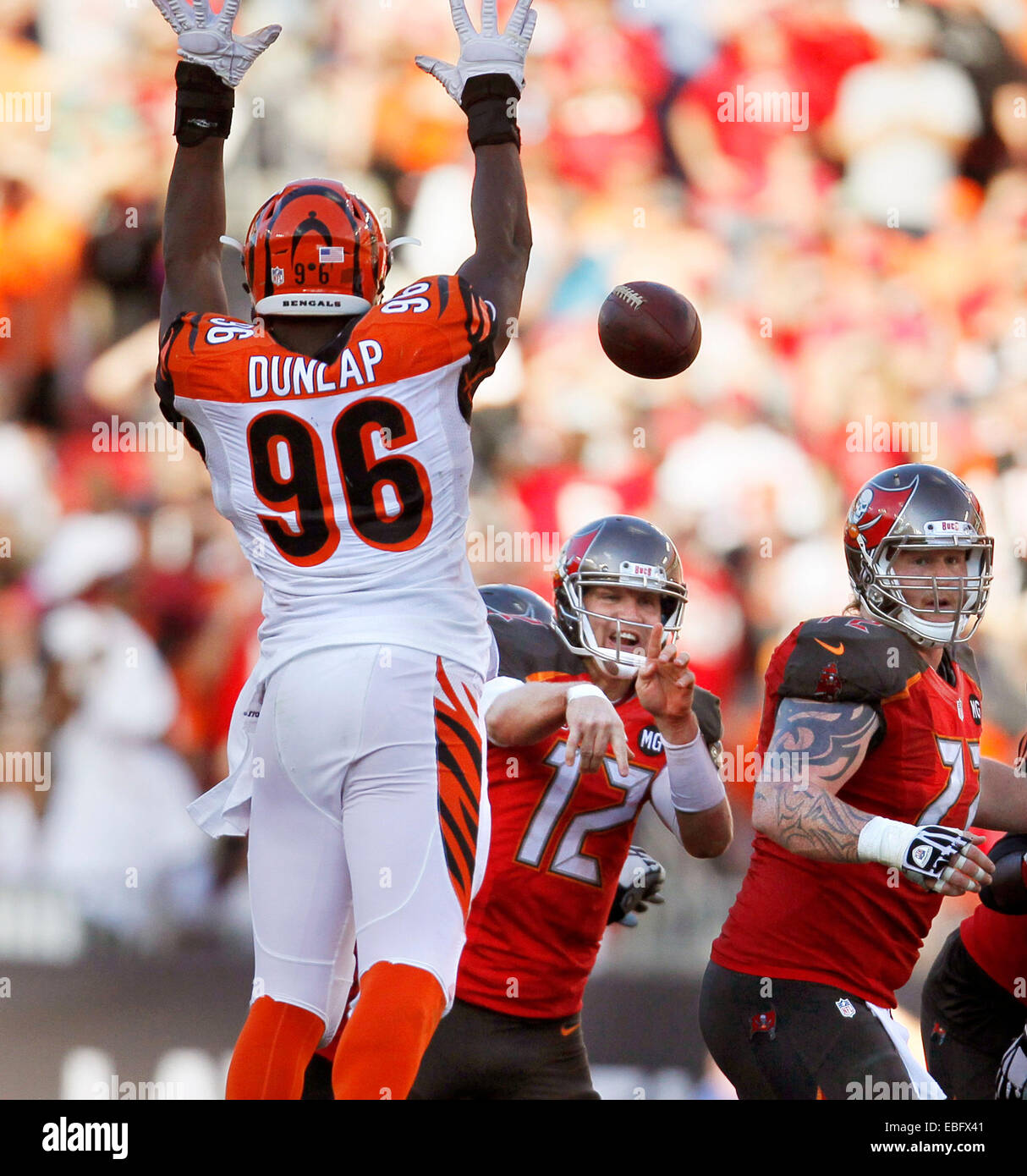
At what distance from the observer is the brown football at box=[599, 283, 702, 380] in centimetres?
354

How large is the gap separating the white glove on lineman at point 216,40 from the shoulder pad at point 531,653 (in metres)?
1.31

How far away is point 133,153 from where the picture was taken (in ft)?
25.8

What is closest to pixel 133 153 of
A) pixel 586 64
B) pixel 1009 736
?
pixel 586 64

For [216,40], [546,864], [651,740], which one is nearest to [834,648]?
[651,740]

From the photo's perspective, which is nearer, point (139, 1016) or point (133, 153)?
point (139, 1016)

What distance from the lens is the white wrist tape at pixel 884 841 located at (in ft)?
8.86

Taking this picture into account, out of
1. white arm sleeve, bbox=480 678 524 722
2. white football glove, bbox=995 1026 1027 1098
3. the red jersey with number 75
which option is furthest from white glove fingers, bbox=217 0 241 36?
white football glove, bbox=995 1026 1027 1098

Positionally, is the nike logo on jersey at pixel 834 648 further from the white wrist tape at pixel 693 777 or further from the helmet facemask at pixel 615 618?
the helmet facemask at pixel 615 618

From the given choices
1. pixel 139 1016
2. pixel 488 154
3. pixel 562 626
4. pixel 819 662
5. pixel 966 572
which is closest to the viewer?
pixel 488 154

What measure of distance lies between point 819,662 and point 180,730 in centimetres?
436

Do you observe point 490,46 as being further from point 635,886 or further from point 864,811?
point 635,886

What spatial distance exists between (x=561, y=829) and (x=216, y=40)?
1.77m

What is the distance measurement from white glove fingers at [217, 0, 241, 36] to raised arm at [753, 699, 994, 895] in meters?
1.68
